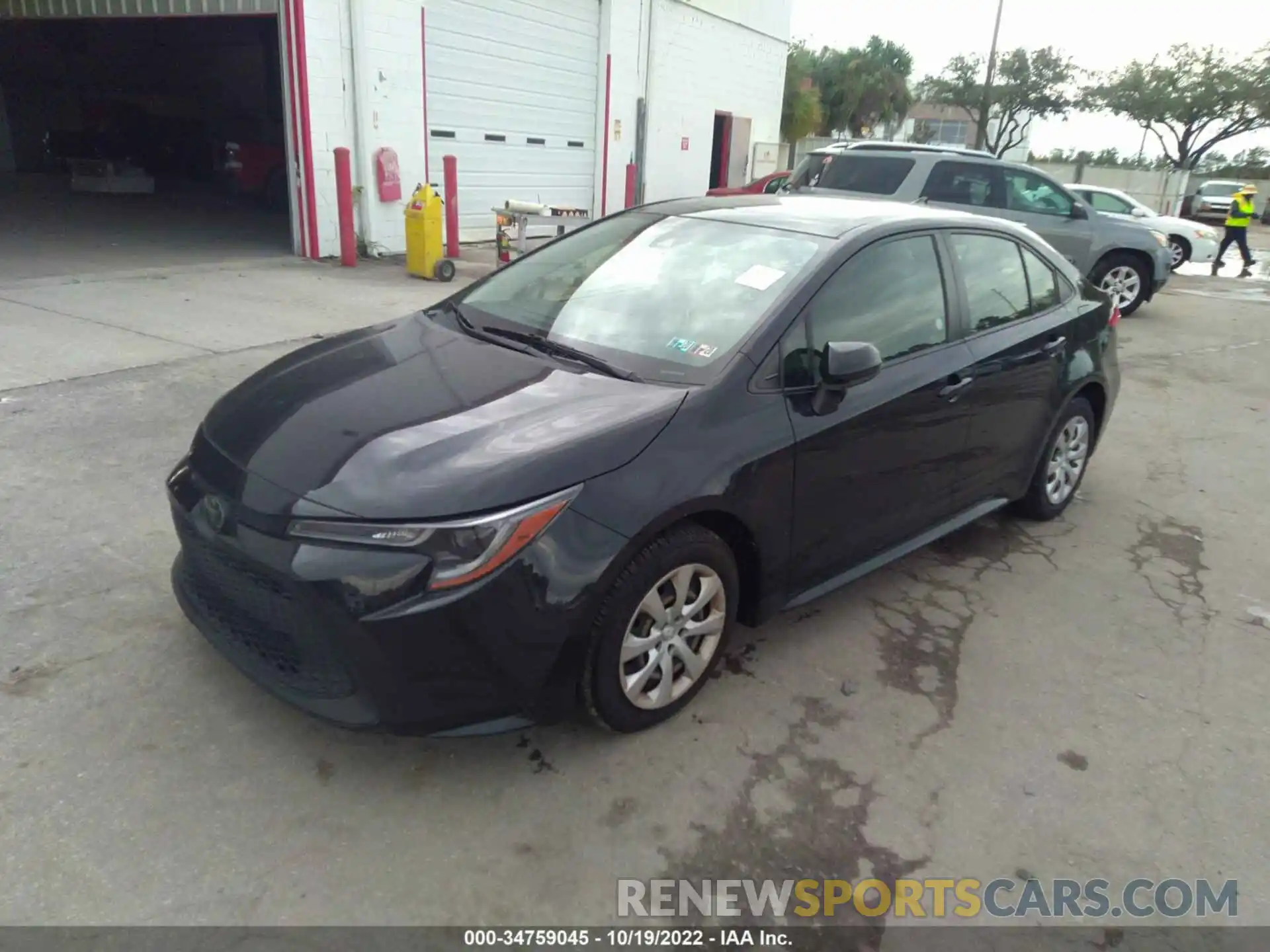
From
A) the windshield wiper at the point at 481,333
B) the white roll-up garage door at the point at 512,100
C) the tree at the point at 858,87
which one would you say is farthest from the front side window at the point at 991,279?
the tree at the point at 858,87

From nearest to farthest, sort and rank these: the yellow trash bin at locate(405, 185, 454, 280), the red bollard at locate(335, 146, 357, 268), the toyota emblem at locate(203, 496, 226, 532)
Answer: the toyota emblem at locate(203, 496, 226, 532)
the yellow trash bin at locate(405, 185, 454, 280)
the red bollard at locate(335, 146, 357, 268)

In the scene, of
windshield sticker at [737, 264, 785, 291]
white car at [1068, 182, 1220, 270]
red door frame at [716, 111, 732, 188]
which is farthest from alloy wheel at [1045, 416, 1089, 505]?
red door frame at [716, 111, 732, 188]

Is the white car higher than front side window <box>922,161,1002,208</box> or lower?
lower

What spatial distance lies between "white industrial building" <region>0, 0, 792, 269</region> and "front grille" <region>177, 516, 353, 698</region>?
31.9ft

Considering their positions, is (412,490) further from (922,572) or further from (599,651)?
(922,572)

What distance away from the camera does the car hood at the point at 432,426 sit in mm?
2529

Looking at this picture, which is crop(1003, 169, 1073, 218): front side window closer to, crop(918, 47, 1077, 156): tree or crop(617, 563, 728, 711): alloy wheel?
crop(617, 563, 728, 711): alloy wheel

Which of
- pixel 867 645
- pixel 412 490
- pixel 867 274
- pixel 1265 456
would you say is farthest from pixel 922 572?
pixel 1265 456

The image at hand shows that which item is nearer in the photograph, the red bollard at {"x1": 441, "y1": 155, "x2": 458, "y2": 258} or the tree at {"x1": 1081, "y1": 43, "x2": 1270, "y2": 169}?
the red bollard at {"x1": 441, "y1": 155, "x2": 458, "y2": 258}

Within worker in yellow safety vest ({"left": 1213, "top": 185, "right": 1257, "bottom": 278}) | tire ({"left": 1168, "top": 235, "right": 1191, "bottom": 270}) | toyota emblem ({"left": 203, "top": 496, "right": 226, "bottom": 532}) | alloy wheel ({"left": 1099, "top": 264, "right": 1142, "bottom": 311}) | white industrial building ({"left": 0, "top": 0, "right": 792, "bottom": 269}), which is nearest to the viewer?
toyota emblem ({"left": 203, "top": 496, "right": 226, "bottom": 532})

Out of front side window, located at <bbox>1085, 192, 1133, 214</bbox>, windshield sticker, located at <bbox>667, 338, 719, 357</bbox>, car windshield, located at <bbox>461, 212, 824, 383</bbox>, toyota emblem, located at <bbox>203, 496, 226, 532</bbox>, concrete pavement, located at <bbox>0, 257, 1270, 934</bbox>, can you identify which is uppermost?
front side window, located at <bbox>1085, 192, 1133, 214</bbox>

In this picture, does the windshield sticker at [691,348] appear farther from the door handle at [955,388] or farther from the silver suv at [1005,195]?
the silver suv at [1005,195]

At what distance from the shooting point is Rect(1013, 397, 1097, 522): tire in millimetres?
4691

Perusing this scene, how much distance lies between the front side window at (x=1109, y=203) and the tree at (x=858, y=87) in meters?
31.3
